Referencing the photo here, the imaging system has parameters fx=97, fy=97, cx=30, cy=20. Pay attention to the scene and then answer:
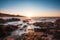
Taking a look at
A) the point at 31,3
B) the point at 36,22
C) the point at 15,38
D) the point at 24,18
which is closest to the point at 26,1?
the point at 31,3

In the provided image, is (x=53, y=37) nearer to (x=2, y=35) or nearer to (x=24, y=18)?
(x=24, y=18)

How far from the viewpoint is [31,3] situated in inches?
73.1

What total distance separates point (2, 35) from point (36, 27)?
0.62 metres

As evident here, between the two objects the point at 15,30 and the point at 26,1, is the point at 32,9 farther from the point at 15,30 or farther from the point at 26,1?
the point at 15,30

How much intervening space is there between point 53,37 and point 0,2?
1.17m

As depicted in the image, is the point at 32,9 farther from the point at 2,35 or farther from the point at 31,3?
the point at 2,35

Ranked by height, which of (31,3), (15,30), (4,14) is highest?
(31,3)

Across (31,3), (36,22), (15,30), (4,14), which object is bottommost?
(15,30)

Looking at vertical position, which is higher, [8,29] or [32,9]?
[32,9]

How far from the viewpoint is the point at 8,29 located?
175 cm

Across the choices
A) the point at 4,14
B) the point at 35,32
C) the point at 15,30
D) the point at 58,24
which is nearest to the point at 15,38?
the point at 15,30

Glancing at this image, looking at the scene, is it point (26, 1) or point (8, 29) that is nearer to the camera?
point (8, 29)

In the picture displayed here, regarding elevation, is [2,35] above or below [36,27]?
below

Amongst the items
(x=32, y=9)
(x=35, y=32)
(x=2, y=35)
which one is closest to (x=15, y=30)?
(x=2, y=35)
